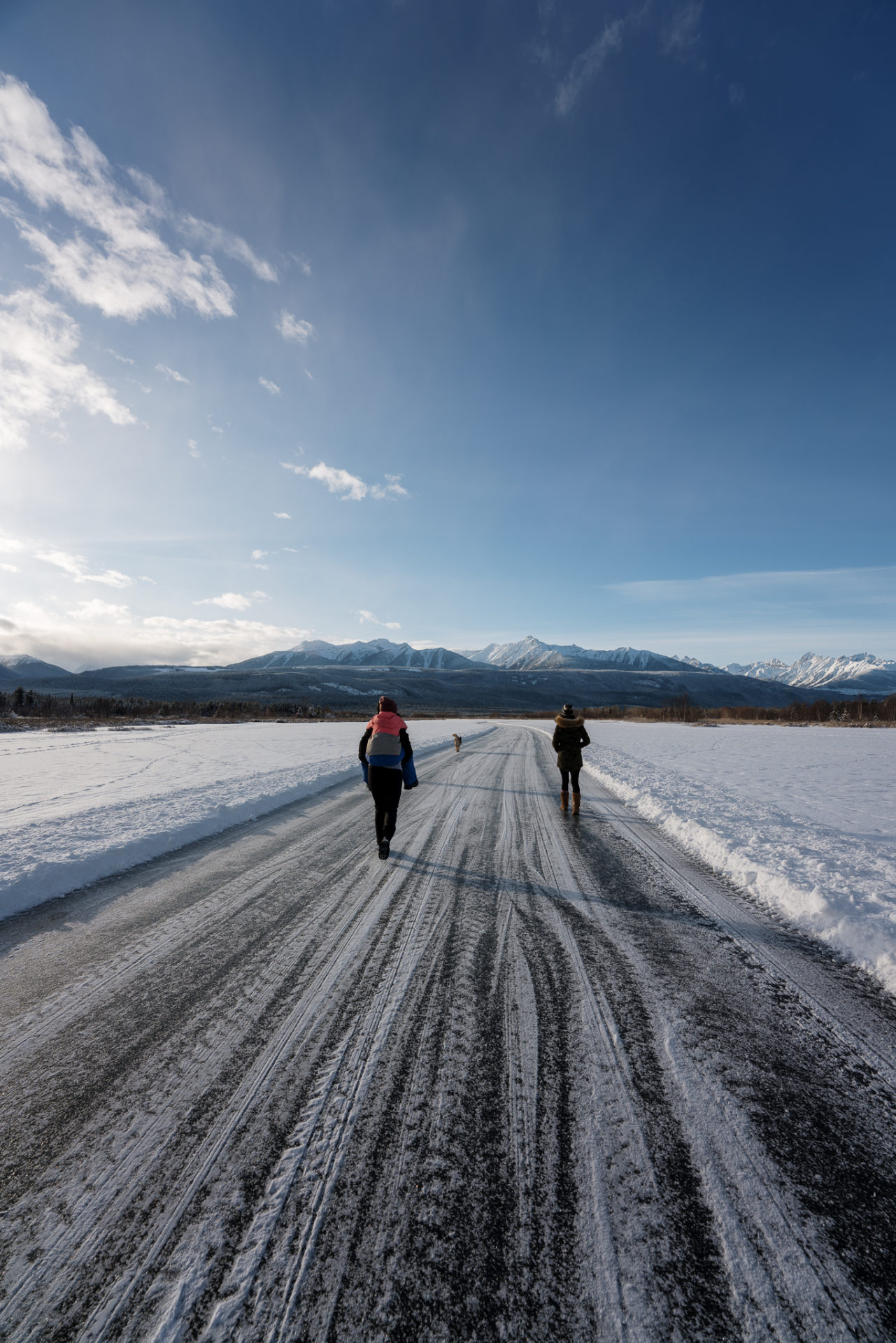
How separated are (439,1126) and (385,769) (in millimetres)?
4175

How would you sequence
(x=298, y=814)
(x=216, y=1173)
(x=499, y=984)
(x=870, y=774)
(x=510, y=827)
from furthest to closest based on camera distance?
1. (x=870, y=774)
2. (x=298, y=814)
3. (x=510, y=827)
4. (x=499, y=984)
5. (x=216, y=1173)

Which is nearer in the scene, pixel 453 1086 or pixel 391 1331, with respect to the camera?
pixel 391 1331

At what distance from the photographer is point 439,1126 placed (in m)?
2.38

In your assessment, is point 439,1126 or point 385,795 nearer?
point 439,1126

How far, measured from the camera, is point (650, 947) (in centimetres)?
417

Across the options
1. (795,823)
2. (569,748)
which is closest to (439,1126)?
(569,748)

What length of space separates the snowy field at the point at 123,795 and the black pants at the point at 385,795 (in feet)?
9.47

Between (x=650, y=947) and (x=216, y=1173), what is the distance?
339cm

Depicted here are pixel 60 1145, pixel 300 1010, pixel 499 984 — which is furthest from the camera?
pixel 499 984

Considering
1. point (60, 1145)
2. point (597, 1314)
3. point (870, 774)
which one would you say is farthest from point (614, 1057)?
point (870, 774)

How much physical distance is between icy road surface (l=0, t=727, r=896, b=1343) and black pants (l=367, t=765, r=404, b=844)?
1.47m

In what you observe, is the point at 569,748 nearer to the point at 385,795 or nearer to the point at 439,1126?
the point at 385,795

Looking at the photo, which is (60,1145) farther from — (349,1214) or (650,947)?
(650,947)

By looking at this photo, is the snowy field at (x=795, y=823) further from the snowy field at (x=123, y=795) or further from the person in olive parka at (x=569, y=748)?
the snowy field at (x=123, y=795)
